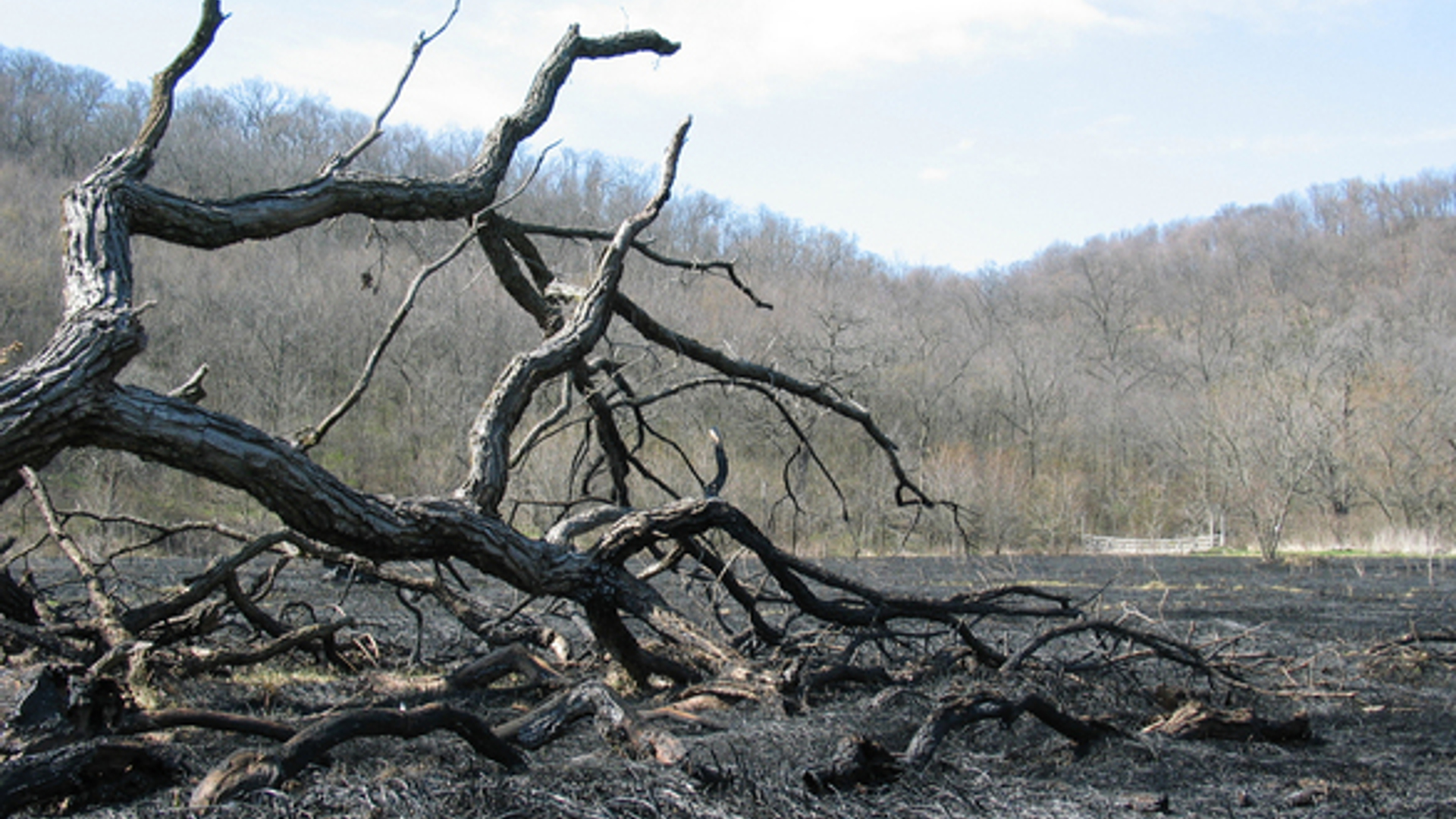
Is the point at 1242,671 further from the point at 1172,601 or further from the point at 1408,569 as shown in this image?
the point at 1408,569

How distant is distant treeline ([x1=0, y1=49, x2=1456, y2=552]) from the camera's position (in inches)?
1174

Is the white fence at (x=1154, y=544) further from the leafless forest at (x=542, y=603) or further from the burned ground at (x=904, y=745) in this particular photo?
the burned ground at (x=904, y=745)

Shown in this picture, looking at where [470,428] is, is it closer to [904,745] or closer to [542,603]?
[904,745]

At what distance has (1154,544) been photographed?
1309 inches

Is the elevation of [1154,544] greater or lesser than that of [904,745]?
lesser

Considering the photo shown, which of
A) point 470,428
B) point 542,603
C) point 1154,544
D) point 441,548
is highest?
point 470,428

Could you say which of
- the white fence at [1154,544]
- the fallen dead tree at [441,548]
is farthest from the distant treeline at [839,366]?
the fallen dead tree at [441,548]

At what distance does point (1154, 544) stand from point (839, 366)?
40.1ft

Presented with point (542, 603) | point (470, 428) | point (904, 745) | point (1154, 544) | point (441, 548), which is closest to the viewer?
point (441, 548)

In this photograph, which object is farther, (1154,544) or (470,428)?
(1154,544)

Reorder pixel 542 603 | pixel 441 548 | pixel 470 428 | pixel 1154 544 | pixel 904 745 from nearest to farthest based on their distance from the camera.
→ pixel 441 548 → pixel 904 745 → pixel 470 428 → pixel 542 603 → pixel 1154 544

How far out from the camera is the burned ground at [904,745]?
336 cm

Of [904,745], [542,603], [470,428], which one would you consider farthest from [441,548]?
[542,603]

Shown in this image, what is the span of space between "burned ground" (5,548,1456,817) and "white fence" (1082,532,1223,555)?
982 inches
